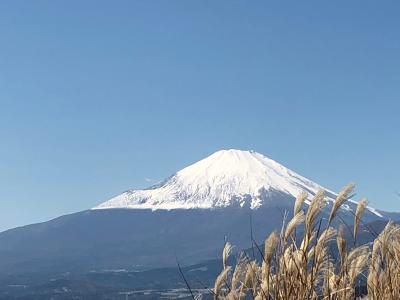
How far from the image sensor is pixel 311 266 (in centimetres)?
365

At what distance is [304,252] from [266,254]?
1.08 ft

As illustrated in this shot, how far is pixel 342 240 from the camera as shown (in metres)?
3.58

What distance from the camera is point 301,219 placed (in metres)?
3.34

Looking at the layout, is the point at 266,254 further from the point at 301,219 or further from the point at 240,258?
the point at 240,258

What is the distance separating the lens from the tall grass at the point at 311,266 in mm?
3352

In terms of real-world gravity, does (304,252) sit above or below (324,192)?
below

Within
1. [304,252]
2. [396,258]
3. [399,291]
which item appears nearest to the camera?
[304,252]

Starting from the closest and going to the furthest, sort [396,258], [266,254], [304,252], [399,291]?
[266,254] < [304,252] < [399,291] < [396,258]

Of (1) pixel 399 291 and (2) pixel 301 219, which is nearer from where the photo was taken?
(2) pixel 301 219

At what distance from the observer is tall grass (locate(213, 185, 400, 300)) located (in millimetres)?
3352

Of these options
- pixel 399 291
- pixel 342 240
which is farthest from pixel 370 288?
pixel 342 240

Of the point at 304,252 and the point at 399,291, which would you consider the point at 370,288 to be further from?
the point at 304,252

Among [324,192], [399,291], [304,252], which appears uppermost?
[324,192]

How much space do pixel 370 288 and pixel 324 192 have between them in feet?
2.88
